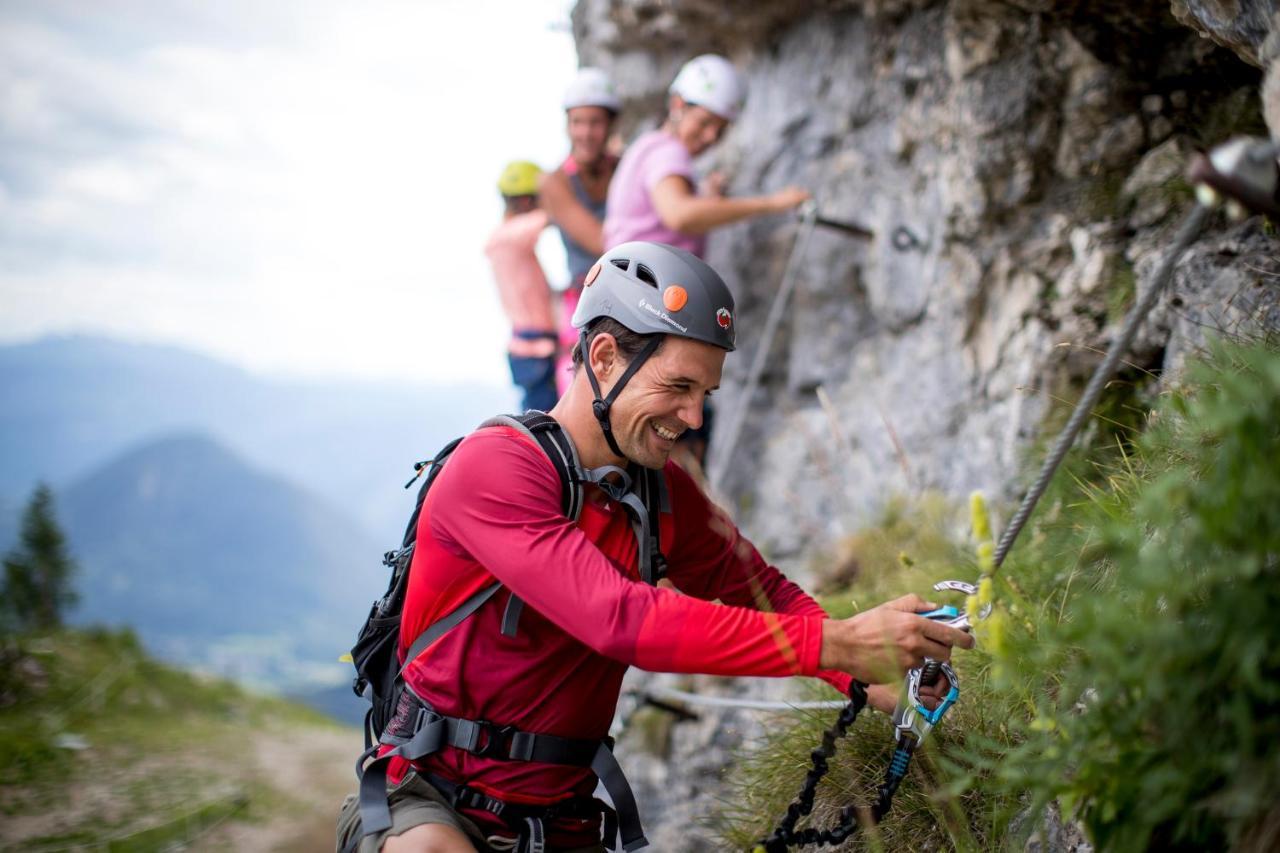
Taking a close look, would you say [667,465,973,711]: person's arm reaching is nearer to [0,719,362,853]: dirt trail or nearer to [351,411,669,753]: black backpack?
[351,411,669,753]: black backpack

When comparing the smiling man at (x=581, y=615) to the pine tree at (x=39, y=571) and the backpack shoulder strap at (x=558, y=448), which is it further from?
the pine tree at (x=39, y=571)

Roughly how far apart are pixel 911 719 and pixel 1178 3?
260 cm

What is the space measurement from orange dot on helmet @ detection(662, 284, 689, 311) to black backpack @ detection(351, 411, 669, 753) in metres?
0.53

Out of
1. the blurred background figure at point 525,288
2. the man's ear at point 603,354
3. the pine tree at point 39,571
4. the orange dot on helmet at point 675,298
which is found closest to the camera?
the orange dot on helmet at point 675,298

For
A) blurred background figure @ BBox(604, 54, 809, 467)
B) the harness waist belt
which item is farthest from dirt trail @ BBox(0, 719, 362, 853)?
blurred background figure @ BBox(604, 54, 809, 467)

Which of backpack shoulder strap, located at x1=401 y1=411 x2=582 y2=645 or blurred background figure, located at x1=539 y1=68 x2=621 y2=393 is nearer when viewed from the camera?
backpack shoulder strap, located at x1=401 y1=411 x2=582 y2=645

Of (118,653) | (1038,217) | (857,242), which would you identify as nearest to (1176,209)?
(1038,217)

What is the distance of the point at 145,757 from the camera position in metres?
9.75

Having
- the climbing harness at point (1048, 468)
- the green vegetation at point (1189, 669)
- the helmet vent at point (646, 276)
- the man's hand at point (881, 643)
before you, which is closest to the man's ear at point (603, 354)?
the helmet vent at point (646, 276)

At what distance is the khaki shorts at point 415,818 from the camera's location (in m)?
2.94

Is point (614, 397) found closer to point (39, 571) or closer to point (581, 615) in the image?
point (581, 615)

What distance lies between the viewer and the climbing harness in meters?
1.99

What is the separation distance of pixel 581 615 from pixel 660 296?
3.54 ft

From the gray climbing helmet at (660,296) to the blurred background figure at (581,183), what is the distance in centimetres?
450
